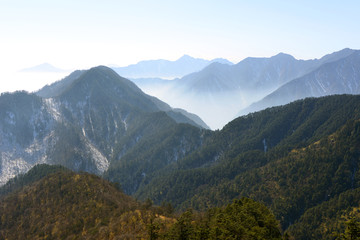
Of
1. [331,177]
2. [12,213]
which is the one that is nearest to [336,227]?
[331,177]

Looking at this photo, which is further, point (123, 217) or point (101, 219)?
point (101, 219)

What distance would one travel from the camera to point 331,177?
162 meters

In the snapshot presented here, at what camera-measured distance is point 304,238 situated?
131625 millimetres

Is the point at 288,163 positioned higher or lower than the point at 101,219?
lower

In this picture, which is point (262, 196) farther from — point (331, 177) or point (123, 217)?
point (123, 217)

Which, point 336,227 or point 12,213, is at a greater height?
point 12,213

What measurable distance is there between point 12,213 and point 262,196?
5633 inches

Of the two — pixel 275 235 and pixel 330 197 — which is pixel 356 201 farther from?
pixel 275 235

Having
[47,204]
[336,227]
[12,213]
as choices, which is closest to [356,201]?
[336,227]

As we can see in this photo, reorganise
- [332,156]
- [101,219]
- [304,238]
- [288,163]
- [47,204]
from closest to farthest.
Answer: [101,219] → [47,204] → [304,238] → [332,156] → [288,163]

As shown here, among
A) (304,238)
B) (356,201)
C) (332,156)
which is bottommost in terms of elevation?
(304,238)

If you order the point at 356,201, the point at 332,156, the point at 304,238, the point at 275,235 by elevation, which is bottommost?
the point at 304,238

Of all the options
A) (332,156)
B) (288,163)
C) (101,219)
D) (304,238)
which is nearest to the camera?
(101,219)

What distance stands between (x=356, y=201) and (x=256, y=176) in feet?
218
